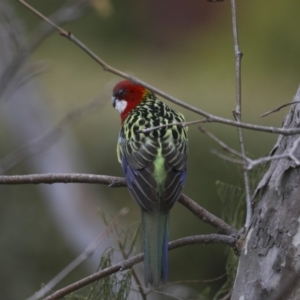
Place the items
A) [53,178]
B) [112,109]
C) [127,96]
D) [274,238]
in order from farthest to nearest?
[112,109], [127,96], [53,178], [274,238]

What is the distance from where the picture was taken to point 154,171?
209cm

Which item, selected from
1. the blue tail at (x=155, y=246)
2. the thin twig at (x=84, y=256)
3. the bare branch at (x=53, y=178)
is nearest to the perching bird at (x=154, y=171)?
the blue tail at (x=155, y=246)

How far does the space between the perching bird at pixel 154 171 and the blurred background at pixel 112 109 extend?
0.76 ft

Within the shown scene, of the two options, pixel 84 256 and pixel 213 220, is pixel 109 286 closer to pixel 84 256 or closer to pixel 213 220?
pixel 84 256

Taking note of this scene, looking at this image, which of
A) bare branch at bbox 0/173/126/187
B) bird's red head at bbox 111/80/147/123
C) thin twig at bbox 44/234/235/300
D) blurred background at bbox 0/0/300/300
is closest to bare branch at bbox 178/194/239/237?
thin twig at bbox 44/234/235/300

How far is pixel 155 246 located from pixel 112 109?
414cm

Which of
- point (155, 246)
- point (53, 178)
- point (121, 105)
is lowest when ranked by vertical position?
point (155, 246)

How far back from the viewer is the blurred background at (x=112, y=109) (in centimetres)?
462

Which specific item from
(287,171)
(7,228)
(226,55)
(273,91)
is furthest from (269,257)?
(226,55)

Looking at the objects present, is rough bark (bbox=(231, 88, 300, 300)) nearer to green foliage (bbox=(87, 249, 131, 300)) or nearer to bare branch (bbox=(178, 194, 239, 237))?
bare branch (bbox=(178, 194, 239, 237))

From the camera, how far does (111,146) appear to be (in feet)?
17.3

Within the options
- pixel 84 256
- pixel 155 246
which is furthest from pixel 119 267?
pixel 84 256

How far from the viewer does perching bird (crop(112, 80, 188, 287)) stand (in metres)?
1.86

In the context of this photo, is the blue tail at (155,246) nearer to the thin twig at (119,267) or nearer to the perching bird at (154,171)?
the perching bird at (154,171)
